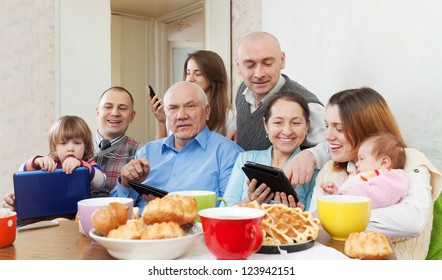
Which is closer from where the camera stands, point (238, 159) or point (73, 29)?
point (238, 159)

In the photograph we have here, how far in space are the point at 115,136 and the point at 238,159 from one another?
0.76 metres

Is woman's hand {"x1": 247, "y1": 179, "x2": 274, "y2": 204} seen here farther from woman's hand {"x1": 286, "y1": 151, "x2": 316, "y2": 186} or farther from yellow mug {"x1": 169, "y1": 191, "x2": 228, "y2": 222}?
yellow mug {"x1": 169, "y1": 191, "x2": 228, "y2": 222}

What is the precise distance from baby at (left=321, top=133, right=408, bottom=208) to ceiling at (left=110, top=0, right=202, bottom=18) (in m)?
3.24

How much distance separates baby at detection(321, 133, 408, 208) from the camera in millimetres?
1013

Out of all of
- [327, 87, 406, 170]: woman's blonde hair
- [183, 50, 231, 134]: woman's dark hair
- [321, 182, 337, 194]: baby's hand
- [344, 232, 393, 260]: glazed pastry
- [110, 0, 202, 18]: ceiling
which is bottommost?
[344, 232, 393, 260]: glazed pastry

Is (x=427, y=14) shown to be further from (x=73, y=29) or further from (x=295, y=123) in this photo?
(x=73, y=29)

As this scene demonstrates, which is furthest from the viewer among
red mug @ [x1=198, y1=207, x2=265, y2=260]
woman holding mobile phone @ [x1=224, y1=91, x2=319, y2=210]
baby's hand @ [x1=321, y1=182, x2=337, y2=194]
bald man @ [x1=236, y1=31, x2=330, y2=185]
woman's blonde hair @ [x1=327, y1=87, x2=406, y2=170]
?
bald man @ [x1=236, y1=31, x2=330, y2=185]

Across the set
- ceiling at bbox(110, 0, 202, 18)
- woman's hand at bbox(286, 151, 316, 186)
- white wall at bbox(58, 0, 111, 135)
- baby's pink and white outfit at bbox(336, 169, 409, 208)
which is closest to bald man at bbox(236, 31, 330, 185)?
woman's hand at bbox(286, 151, 316, 186)

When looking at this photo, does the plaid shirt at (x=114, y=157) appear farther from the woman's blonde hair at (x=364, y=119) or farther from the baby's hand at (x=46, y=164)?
the woman's blonde hair at (x=364, y=119)

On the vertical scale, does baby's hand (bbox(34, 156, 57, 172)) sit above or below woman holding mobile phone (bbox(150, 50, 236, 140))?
below

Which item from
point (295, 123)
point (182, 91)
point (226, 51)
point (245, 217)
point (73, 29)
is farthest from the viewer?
point (226, 51)

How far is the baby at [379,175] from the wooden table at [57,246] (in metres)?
0.21

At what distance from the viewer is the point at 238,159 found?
1500mm

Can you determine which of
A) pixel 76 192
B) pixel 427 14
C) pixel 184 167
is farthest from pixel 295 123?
pixel 76 192
